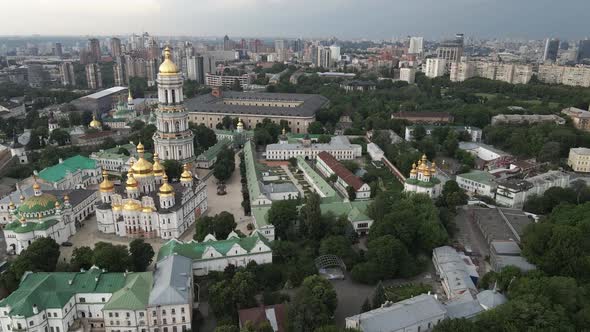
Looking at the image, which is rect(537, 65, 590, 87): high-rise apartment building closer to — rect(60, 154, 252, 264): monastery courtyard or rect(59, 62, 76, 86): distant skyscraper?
rect(60, 154, 252, 264): monastery courtyard

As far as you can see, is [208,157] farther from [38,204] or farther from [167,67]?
[38,204]

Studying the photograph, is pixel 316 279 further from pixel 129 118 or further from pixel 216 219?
pixel 129 118

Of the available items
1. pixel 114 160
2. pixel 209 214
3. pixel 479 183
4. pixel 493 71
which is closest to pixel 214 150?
pixel 114 160

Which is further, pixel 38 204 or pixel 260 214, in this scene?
pixel 260 214

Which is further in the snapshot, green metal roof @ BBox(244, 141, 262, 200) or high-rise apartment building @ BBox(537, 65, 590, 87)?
high-rise apartment building @ BBox(537, 65, 590, 87)

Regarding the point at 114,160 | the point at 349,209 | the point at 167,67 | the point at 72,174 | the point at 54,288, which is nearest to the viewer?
the point at 54,288

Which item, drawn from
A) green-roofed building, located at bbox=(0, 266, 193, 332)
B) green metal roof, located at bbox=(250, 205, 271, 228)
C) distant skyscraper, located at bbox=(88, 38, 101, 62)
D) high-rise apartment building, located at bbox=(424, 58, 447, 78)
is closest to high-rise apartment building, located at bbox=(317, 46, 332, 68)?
high-rise apartment building, located at bbox=(424, 58, 447, 78)

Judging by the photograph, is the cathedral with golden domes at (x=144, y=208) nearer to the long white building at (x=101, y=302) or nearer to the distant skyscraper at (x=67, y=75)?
the long white building at (x=101, y=302)
